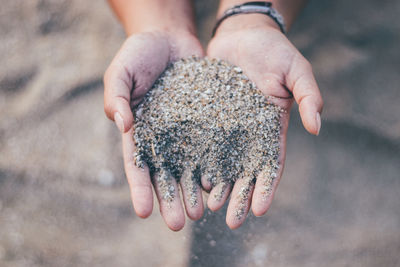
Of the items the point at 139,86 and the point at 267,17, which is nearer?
the point at 139,86

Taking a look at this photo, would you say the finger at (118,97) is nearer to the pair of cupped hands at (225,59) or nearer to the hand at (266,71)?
the pair of cupped hands at (225,59)

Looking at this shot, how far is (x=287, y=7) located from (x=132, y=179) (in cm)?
103

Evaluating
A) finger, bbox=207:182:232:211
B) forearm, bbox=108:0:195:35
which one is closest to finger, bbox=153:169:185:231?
finger, bbox=207:182:232:211

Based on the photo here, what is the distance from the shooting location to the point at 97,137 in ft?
5.15

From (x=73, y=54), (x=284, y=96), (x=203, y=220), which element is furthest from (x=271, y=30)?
(x=73, y=54)

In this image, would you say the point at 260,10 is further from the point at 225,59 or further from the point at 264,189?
the point at 264,189

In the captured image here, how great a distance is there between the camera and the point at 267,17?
4.45 ft

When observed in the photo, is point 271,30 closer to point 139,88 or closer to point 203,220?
point 139,88

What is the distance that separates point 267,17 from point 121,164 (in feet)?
3.05

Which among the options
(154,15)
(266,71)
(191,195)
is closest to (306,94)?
(266,71)

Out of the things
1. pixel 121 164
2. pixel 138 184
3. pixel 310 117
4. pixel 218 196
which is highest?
pixel 310 117

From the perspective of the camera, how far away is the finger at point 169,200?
3.25ft

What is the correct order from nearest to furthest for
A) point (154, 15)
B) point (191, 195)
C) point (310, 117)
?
point (310, 117) → point (191, 195) → point (154, 15)

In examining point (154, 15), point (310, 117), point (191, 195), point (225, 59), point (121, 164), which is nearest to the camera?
point (310, 117)
